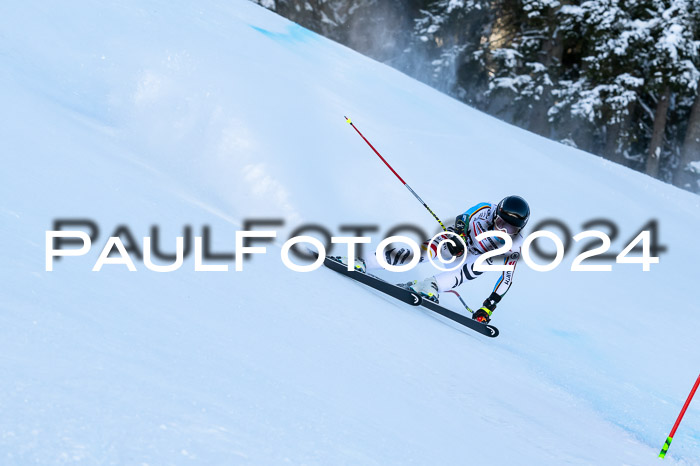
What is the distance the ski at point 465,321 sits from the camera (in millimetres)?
5539

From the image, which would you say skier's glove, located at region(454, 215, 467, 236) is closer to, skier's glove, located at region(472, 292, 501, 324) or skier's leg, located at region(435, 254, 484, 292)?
skier's leg, located at region(435, 254, 484, 292)

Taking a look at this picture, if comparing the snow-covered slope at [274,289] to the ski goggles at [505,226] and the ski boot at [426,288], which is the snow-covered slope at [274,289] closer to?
the ski boot at [426,288]

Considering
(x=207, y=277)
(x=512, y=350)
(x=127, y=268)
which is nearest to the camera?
(x=127, y=268)

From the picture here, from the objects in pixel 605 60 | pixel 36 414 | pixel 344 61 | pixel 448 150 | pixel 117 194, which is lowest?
pixel 36 414

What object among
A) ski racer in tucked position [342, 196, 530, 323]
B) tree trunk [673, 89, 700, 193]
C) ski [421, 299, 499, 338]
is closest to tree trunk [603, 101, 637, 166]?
tree trunk [673, 89, 700, 193]

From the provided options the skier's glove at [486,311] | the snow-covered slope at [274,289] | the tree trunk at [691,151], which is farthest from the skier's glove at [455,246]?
the tree trunk at [691,151]

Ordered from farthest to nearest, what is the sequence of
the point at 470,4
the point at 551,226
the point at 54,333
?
the point at 470,4, the point at 551,226, the point at 54,333

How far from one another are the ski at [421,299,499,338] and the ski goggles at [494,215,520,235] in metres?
0.80

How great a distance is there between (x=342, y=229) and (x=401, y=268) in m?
1.11

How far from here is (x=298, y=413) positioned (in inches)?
85.5

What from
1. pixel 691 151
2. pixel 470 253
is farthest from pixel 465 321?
pixel 691 151

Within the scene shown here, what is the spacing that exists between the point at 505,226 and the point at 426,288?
2.72 feet

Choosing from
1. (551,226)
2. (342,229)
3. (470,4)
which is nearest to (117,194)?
(342,229)

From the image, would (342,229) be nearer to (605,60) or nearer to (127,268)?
(127,268)
